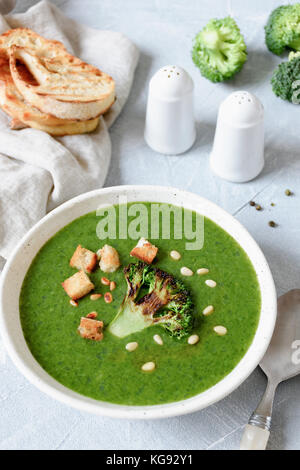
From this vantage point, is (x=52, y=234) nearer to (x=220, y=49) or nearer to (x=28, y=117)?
(x=28, y=117)

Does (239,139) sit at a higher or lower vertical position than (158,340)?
higher

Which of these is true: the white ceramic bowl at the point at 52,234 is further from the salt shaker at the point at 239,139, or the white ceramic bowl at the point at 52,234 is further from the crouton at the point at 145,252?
the salt shaker at the point at 239,139

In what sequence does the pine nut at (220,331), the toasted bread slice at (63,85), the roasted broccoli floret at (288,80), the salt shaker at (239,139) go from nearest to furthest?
1. the pine nut at (220,331)
2. the salt shaker at (239,139)
3. the toasted bread slice at (63,85)
4. the roasted broccoli floret at (288,80)

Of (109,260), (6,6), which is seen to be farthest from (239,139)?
(6,6)

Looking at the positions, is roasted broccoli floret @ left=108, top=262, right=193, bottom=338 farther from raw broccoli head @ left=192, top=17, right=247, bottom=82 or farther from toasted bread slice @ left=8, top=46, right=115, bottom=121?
raw broccoli head @ left=192, top=17, right=247, bottom=82

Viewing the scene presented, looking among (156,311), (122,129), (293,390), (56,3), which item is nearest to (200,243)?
(156,311)

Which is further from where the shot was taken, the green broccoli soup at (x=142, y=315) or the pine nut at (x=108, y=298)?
the pine nut at (x=108, y=298)

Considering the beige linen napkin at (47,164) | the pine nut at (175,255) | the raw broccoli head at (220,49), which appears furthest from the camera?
the raw broccoli head at (220,49)

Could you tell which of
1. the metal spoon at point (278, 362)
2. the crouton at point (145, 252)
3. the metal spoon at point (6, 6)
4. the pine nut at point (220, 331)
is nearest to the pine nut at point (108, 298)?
the crouton at point (145, 252)
